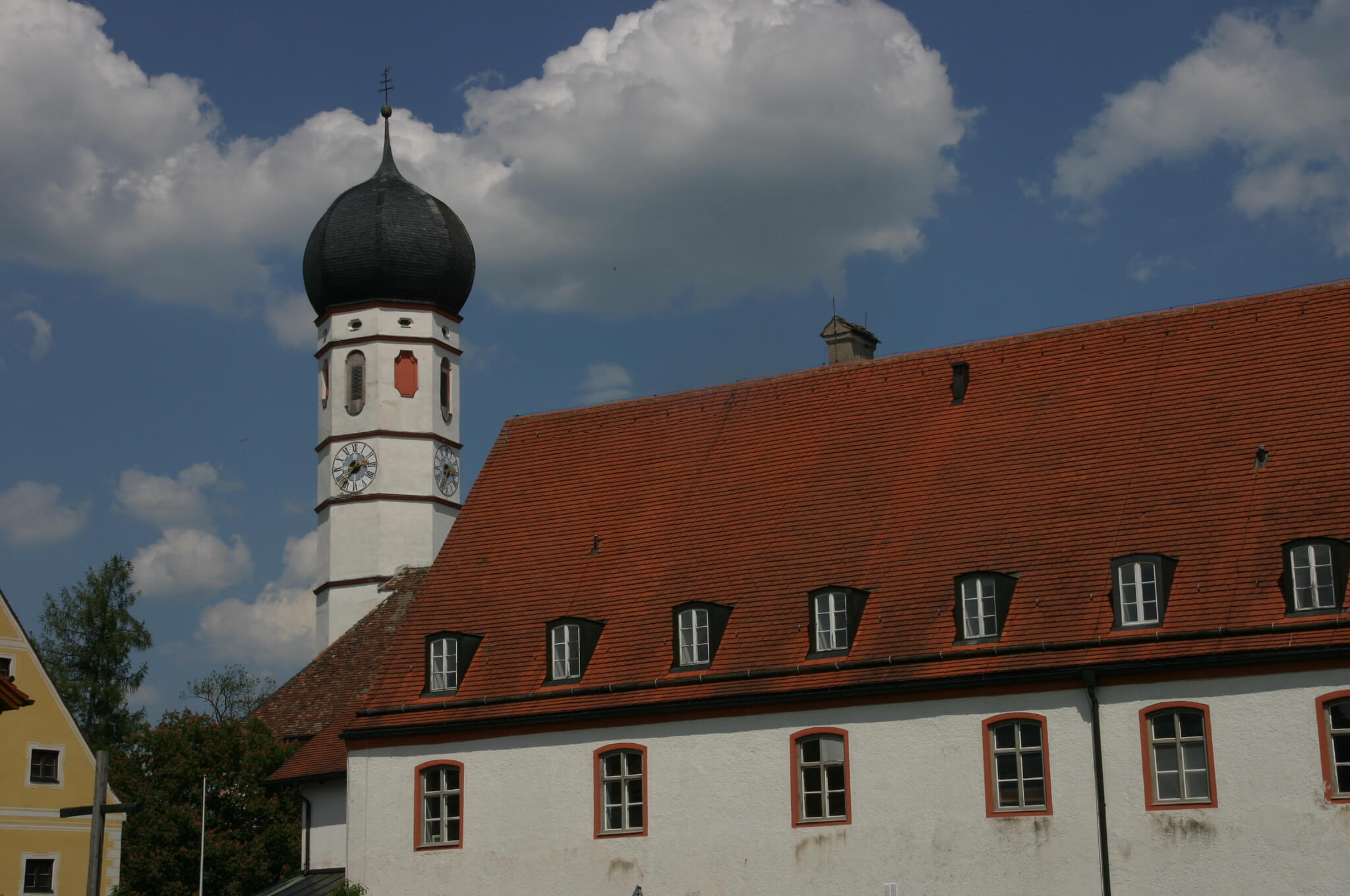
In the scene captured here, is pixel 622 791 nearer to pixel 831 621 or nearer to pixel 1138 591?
pixel 831 621

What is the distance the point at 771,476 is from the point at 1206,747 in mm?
10169

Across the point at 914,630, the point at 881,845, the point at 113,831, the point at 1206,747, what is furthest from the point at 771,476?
the point at 113,831

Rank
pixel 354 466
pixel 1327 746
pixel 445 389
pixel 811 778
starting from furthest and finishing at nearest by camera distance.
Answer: pixel 445 389, pixel 354 466, pixel 811 778, pixel 1327 746

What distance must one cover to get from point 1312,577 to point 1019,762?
16.4 ft

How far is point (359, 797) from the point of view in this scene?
31.8m

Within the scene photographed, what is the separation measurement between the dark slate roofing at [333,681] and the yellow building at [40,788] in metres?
4.75

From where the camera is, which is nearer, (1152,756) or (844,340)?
(1152,756)

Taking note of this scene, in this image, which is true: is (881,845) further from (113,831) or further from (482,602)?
(113,831)

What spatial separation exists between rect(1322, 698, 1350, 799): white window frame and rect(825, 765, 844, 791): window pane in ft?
24.0

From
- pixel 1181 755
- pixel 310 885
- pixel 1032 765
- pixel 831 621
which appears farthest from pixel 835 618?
pixel 310 885

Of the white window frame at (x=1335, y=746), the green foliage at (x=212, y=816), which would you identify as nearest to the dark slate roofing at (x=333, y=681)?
the green foliage at (x=212, y=816)

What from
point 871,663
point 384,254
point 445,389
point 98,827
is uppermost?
point 384,254

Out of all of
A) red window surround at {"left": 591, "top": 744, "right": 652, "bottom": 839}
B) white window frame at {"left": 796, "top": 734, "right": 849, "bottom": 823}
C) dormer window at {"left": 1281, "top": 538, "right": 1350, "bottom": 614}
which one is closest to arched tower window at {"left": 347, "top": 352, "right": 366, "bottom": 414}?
red window surround at {"left": 591, "top": 744, "right": 652, "bottom": 839}

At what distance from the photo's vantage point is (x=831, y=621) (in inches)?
1127
